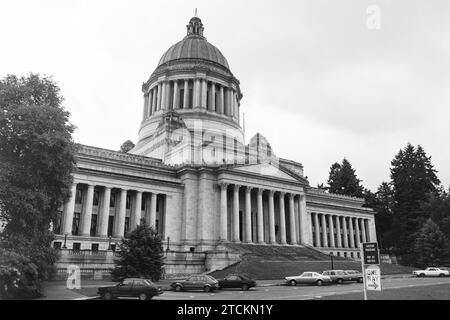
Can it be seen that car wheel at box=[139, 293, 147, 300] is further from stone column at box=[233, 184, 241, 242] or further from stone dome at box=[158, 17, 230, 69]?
stone dome at box=[158, 17, 230, 69]

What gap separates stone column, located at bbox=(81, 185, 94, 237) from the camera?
161 ft

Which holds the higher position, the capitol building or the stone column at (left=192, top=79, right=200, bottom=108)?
the stone column at (left=192, top=79, right=200, bottom=108)

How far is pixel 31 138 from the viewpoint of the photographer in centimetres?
2686

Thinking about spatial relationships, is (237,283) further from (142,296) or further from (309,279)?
(142,296)

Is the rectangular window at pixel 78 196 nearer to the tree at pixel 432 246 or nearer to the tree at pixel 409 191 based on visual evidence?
the tree at pixel 432 246

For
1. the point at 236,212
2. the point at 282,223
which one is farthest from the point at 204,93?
the point at 282,223

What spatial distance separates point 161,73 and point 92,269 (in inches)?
1917

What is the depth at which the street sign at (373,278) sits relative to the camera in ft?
52.6

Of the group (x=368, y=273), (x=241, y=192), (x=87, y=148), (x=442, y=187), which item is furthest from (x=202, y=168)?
(x=442, y=187)

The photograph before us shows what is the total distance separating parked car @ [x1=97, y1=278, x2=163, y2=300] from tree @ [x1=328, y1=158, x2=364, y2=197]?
7945 centimetres

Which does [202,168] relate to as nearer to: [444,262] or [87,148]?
[87,148]

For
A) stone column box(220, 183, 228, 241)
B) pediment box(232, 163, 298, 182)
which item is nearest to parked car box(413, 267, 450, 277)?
pediment box(232, 163, 298, 182)

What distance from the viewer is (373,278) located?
1623 centimetres

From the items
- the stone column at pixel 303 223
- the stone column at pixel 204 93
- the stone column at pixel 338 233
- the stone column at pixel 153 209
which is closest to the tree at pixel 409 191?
the stone column at pixel 338 233
